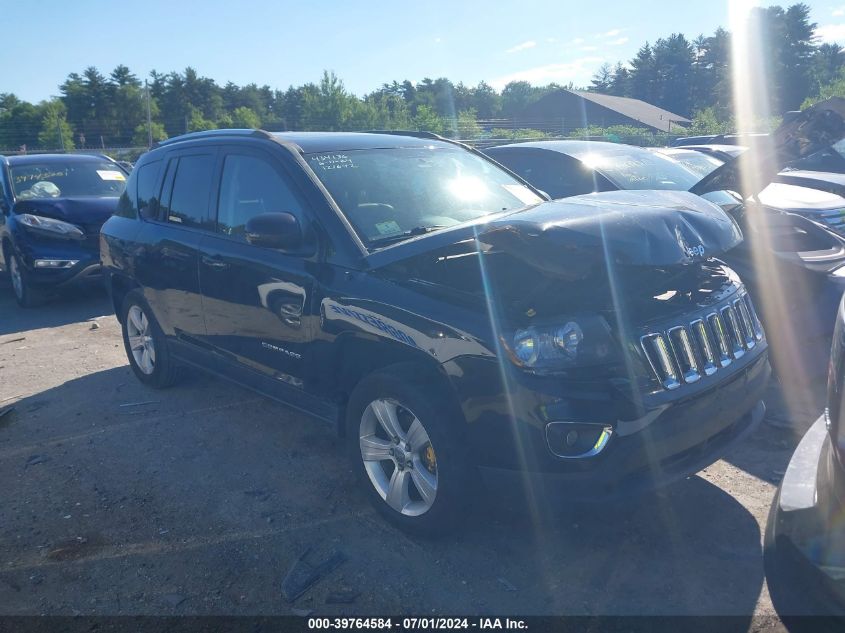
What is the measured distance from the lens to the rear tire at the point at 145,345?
546 centimetres

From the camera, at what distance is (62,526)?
12.2 ft

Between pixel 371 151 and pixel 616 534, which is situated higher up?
pixel 371 151

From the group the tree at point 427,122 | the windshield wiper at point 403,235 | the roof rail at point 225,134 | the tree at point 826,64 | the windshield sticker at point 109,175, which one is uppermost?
the tree at point 826,64

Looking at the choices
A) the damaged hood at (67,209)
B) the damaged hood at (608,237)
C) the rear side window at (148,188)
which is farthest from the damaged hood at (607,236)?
the damaged hood at (67,209)

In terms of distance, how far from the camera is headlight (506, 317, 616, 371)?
9.42 ft

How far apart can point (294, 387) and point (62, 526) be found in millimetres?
1416

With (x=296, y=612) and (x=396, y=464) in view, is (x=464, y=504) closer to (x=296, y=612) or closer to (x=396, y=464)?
(x=396, y=464)

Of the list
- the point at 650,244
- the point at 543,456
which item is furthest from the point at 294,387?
the point at 650,244

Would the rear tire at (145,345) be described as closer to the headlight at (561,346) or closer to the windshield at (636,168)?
the headlight at (561,346)

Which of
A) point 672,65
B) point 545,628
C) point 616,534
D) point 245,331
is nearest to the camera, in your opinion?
point 545,628

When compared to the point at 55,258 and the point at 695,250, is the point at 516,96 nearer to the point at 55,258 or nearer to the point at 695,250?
the point at 55,258

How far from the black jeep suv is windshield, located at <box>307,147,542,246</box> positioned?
1 centimetres

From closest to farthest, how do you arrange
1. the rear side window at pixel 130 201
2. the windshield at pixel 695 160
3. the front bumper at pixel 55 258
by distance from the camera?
the rear side window at pixel 130 201 < the front bumper at pixel 55 258 < the windshield at pixel 695 160

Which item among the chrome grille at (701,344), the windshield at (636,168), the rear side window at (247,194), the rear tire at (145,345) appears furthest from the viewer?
the windshield at (636,168)
